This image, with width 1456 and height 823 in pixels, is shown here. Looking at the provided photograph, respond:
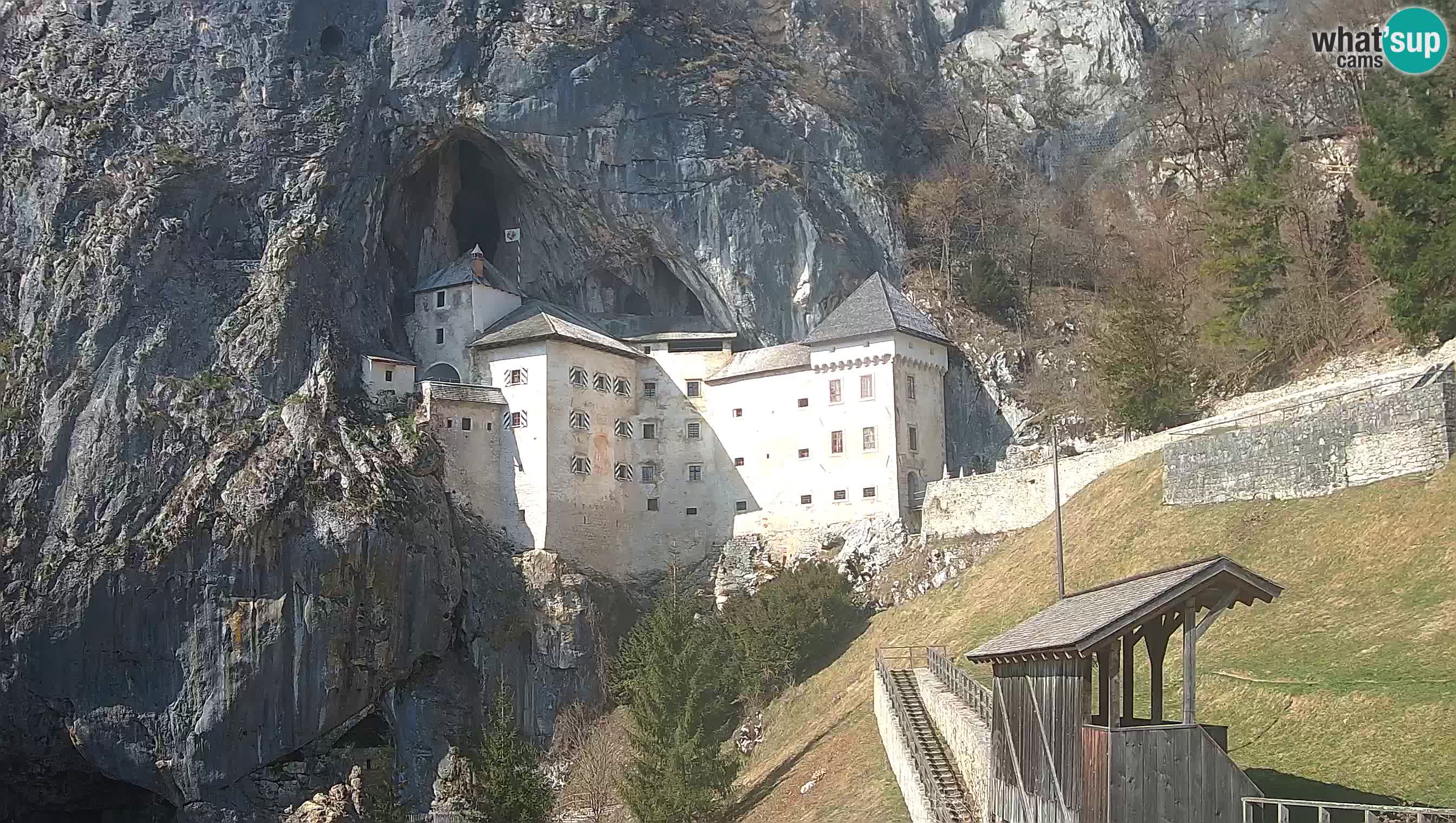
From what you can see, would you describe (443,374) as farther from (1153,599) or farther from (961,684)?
(1153,599)

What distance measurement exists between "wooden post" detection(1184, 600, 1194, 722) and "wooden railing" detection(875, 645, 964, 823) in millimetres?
5882

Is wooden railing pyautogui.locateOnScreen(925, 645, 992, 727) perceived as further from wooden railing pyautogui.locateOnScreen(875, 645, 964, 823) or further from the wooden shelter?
the wooden shelter

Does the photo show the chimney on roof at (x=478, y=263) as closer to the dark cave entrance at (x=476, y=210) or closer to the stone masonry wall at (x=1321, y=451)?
the dark cave entrance at (x=476, y=210)

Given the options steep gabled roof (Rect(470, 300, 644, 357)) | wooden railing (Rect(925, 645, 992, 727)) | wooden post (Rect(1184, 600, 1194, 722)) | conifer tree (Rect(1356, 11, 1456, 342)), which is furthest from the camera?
steep gabled roof (Rect(470, 300, 644, 357))

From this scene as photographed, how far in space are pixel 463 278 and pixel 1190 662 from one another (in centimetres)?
4310

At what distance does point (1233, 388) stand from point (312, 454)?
3174 cm

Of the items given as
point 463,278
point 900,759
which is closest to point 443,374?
point 463,278

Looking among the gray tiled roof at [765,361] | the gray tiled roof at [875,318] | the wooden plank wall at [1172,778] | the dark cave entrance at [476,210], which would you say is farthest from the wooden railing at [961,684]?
the dark cave entrance at [476,210]

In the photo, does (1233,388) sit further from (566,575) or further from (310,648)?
(310,648)

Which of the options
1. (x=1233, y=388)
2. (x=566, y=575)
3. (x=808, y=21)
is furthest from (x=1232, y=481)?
(x=808, y=21)

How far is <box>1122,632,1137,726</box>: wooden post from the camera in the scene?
17.3 meters

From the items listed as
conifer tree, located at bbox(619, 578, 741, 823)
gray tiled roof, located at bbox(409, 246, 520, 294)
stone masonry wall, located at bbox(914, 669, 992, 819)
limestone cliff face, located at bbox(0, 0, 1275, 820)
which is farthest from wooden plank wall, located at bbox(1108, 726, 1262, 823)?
gray tiled roof, located at bbox(409, 246, 520, 294)

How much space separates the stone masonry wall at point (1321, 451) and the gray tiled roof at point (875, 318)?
644 inches

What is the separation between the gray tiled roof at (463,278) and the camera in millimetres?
55906
